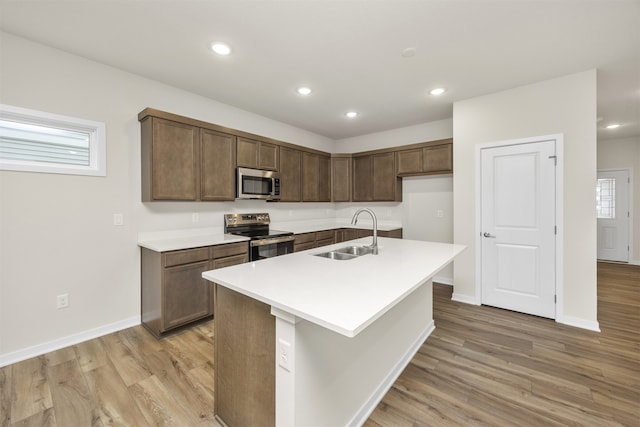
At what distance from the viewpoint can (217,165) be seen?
3275 mm

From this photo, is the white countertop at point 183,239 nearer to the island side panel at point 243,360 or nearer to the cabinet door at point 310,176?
the cabinet door at point 310,176

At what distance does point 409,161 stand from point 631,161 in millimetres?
5112

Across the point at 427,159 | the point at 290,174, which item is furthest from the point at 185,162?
the point at 427,159

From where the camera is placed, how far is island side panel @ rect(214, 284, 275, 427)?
1.27m

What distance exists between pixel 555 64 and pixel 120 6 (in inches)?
151

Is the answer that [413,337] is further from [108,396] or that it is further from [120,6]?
[120,6]

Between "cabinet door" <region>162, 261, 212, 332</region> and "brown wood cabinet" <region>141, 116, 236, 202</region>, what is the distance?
0.81 m

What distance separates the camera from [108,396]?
181 centimetres

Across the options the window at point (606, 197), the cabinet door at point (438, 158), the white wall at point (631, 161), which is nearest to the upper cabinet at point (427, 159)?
the cabinet door at point (438, 158)

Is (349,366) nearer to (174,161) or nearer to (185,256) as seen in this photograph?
(185,256)

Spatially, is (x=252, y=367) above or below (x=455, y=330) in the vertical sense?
above

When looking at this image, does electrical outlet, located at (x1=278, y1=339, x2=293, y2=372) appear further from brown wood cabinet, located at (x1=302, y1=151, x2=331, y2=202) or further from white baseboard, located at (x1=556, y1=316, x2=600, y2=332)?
brown wood cabinet, located at (x1=302, y1=151, x2=331, y2=202)

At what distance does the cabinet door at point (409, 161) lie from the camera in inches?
167

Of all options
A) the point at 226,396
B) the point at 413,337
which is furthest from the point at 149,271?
the point at 413,337
